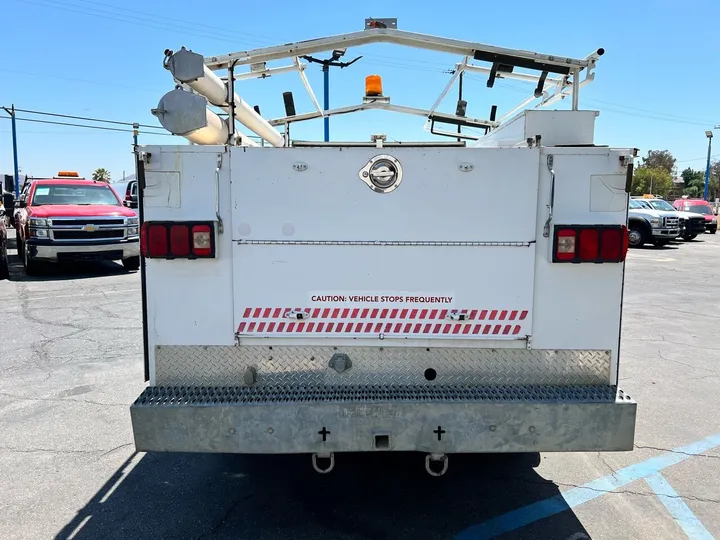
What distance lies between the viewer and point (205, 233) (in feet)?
9.26

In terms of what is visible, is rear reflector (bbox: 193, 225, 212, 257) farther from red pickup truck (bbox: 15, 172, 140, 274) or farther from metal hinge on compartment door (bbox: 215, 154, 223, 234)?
red pickup truck (bbox: 15, 172, 140, 274)

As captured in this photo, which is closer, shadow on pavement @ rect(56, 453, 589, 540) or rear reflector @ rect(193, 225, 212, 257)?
rear reflector @ rect(193, 225, 212, 257)

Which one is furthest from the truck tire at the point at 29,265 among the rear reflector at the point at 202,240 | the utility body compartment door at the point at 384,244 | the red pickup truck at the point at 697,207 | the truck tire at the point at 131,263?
the red pickup truck at the point at 697,207

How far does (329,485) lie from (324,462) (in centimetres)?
55

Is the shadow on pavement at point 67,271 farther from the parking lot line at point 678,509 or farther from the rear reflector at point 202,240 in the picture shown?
the parking lot line at point 678,509

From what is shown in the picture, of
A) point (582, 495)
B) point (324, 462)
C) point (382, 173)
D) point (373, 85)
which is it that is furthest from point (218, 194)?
point (582, 495)

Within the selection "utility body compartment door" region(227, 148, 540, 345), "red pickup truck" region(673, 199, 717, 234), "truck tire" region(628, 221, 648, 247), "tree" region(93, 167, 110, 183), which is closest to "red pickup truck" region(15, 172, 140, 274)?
"utility body compartment door" region(227, 148, 540, 345)

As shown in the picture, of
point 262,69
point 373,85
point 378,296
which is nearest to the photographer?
point 378,296

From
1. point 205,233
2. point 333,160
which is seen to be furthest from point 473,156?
point 205,233

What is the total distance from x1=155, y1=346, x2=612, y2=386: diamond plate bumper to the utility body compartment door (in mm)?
98

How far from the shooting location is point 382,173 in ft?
9.16

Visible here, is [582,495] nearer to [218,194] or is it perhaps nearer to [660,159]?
[218,194]

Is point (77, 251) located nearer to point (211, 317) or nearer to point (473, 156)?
point (211, 317)

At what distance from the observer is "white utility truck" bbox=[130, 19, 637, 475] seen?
2.76 metres
